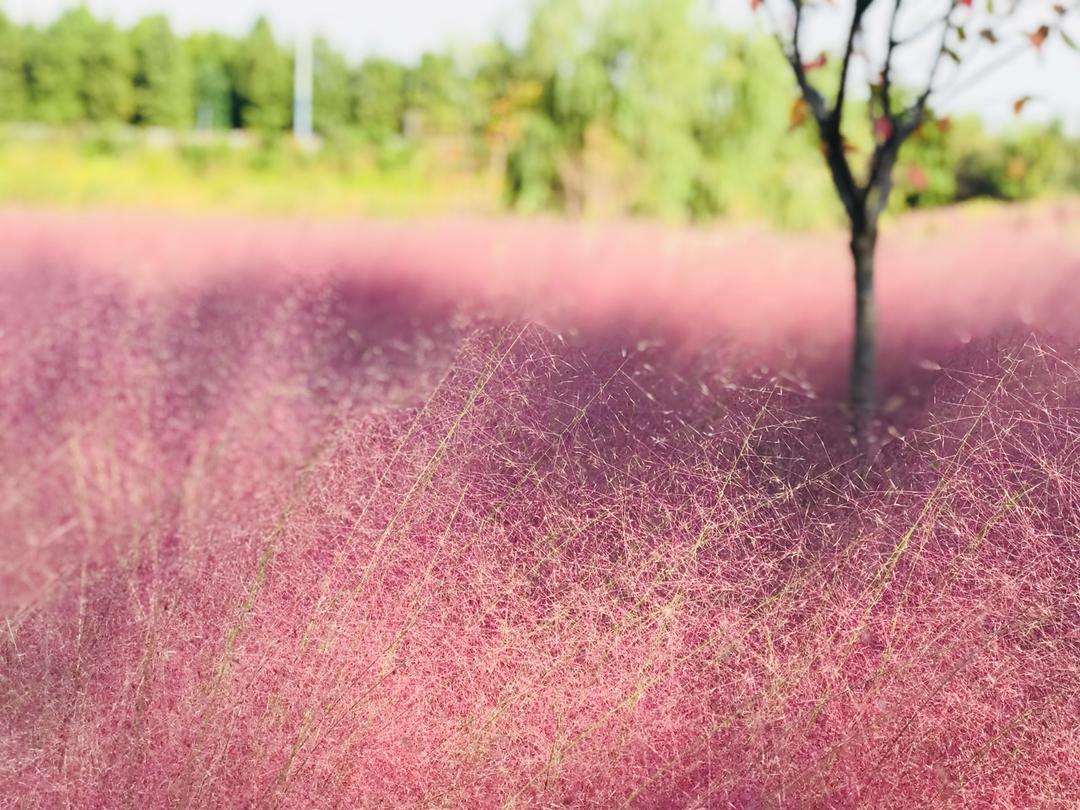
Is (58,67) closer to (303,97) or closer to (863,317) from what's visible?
(303,97)

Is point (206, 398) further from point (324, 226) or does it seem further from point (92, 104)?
point (92, 104)

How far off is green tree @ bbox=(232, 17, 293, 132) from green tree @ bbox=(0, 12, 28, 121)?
7.52 meters

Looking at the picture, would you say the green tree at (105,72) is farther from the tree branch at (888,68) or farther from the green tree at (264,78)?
the tree branch at (888,68)

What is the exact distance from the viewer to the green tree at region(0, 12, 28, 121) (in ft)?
92.4

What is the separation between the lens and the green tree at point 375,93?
36.4 metres

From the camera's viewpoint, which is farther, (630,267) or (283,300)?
(630,267)

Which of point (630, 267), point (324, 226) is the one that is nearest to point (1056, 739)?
point (630, 267)

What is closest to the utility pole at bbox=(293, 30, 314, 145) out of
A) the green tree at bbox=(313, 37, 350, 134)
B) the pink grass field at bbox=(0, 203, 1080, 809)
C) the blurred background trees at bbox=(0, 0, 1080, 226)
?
the green tree at bbox=(313, 37, 350, 134)

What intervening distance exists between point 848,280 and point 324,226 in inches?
107

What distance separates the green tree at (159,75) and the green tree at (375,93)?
6136 mm

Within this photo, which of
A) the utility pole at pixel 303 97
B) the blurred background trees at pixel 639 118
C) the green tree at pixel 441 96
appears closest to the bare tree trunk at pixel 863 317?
the blurred background trees at pixel 639 118

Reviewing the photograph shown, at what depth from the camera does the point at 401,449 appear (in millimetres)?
1352

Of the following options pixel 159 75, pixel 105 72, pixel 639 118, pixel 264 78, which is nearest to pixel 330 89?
pixel 264 78

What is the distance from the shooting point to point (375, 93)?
36.7m
